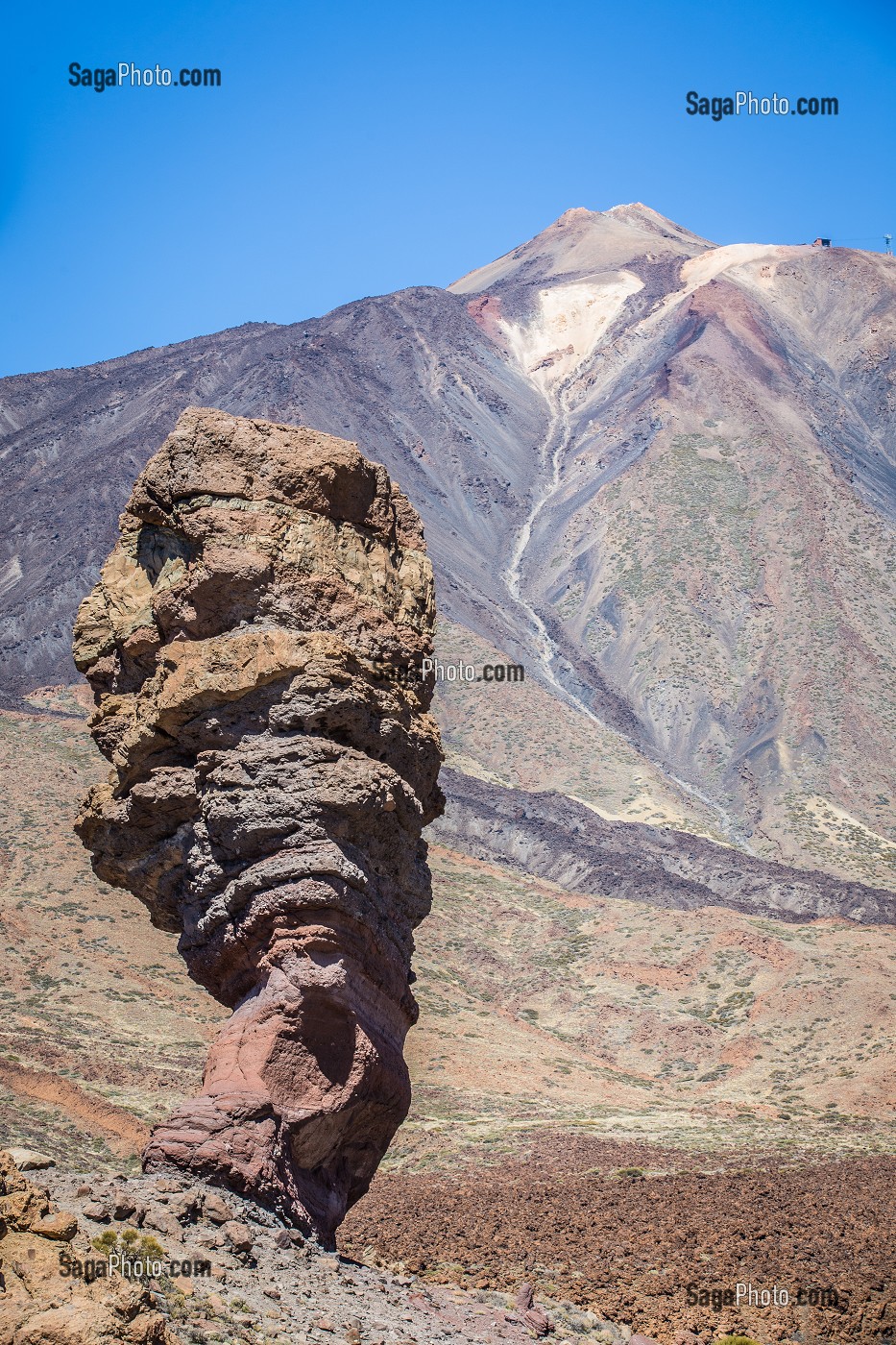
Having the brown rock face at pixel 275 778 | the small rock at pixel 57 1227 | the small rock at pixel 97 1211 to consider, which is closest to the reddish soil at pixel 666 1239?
the brown rock face at pixel 275 778

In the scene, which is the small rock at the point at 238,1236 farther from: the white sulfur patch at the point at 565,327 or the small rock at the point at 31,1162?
the white sulfur patch at the point at 565,327

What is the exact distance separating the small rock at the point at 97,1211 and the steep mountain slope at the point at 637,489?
187 feet

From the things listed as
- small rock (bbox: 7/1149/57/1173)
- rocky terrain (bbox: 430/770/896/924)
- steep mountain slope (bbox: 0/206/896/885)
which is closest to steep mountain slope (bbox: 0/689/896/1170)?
rocky terrain (bbox: 430/770/896/924)

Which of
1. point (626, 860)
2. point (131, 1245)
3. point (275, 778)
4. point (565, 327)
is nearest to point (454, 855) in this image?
point (626, 860)

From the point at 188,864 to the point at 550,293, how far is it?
130306 mm

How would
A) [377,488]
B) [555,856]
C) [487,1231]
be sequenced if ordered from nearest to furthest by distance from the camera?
[377,488], [487,1231], [555,856]

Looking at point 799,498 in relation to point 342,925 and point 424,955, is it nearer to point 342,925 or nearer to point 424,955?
point 424,955

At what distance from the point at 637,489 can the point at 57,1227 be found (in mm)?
91994

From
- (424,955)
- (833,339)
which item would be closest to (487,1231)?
(424,955)

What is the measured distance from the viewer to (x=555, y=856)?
58.9m

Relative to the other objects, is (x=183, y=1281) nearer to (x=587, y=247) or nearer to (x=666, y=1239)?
(x=666, y=1239)

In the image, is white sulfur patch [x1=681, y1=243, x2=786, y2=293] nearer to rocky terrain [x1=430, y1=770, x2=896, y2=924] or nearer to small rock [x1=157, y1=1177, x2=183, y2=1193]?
rocky terrain [x1=430, y1=770, x2=896, y2=924]

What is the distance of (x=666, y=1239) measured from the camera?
603 inches

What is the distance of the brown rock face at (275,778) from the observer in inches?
452
